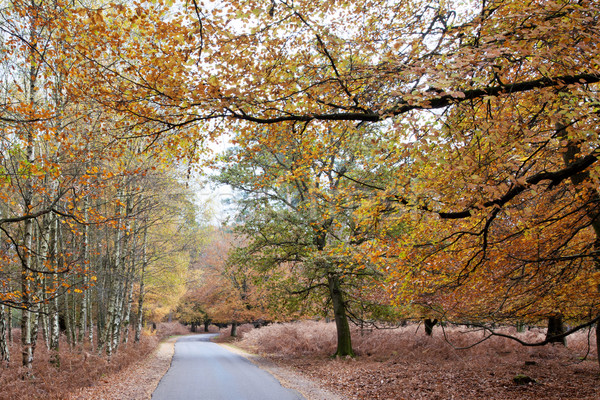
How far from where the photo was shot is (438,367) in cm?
1112

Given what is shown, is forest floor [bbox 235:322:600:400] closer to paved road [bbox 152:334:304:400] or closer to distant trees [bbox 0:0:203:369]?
paved road [bbox 152:334:304:400]

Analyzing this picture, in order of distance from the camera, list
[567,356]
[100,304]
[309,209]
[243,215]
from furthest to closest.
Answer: [100,304]
[243,215]
[309,209]
[567,356]

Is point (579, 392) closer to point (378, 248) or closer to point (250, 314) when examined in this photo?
point (378, 248)

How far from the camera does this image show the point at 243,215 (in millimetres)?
14555

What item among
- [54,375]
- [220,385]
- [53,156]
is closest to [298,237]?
[220,385]

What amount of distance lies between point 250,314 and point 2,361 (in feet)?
60.0

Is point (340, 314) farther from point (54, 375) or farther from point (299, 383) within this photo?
point (54, 375)

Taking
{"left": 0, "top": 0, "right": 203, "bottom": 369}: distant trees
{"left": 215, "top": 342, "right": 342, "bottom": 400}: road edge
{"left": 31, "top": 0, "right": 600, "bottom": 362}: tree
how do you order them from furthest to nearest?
{"left": 215, "top": 342, "right": 342, "bottom": 400}: road edge
{"left": 0, "top": 0, "right": 203, "bottom": 369}: distant trees
{"left": 31, "top": 0, "right": 600, "bottom": 362}: tree

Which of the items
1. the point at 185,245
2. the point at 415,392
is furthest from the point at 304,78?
the point at 185,245

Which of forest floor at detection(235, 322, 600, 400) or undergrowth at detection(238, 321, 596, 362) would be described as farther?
undergrowth at detection(238, 321, 596, 362)

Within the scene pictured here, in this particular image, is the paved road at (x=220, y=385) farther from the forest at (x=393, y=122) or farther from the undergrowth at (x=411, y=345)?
the undergrowth at (x=411, y=345)

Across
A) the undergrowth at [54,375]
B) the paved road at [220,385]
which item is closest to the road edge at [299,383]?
the paved road at [220,385]

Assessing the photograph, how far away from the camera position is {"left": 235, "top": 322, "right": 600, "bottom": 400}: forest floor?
8070 millimetres

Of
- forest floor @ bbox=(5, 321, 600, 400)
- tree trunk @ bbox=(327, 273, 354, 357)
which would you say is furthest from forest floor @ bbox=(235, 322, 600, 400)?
tree trunk @ bbox=(327, 273, 354, 357)
